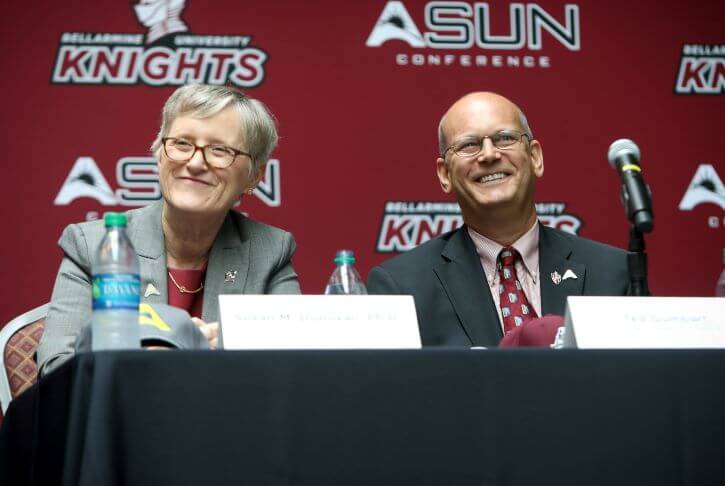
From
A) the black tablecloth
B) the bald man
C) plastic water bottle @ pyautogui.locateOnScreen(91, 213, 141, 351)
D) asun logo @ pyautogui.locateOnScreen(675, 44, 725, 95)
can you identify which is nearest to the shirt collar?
the bald man

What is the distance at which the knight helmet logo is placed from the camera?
368 cm

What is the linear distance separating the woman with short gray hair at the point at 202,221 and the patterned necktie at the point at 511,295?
1.72 feet

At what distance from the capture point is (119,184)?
11.8 ft

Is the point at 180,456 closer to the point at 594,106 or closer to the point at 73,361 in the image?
the point at 73,361

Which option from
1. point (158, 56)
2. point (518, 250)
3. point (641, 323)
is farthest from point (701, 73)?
point (641, 323)

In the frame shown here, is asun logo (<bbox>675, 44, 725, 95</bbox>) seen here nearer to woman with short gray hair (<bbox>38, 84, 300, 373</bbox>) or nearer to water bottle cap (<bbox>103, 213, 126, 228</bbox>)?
woman with short gray hair (<bbox>38, 84, 300, 373</bbox>)

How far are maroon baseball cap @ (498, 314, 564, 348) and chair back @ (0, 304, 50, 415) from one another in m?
1.16

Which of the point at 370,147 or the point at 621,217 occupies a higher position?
the point at 370,147

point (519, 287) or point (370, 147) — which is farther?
point (370, 147)

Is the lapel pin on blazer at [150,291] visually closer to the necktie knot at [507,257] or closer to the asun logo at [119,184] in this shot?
the necktie knot at [507,257]

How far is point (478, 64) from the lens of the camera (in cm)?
383

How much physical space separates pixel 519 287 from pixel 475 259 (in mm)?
133

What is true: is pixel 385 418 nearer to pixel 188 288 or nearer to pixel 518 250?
pixel 188 288

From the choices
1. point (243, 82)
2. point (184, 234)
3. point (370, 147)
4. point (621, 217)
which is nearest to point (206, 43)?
point (243, 82)
